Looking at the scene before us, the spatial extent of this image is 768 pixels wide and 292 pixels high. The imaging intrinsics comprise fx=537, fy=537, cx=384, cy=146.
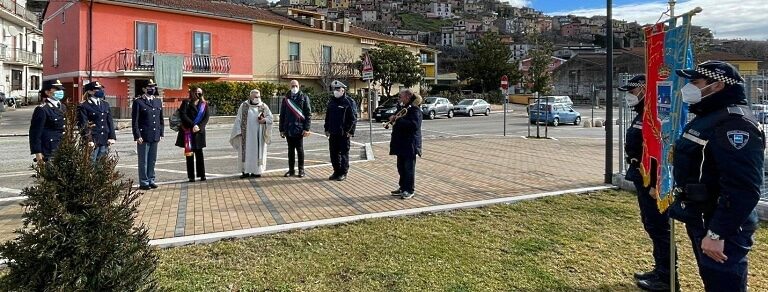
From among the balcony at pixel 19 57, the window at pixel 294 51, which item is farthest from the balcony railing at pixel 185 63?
the balcony at pixel 19 57

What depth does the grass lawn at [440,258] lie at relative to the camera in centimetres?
429

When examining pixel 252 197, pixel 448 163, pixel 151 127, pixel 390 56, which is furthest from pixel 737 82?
pixel 390 56

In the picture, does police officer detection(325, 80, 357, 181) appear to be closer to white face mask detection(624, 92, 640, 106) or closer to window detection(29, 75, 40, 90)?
white face mask detection(624, 92, 640, 106)

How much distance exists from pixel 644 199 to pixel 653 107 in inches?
34.7

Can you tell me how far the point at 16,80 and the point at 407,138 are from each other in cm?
5508

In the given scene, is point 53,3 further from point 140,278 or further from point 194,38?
point 140,278

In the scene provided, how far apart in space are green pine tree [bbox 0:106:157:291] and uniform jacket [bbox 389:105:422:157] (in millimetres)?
4986

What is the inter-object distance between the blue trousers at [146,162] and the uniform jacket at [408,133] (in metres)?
3.81

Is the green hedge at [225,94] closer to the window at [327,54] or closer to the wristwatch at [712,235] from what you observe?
the window at [327,54]

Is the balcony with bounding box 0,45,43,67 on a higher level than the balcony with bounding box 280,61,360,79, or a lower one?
higher

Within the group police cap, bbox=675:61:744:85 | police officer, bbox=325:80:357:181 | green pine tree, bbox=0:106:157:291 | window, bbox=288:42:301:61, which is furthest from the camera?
window, bbox=288:42:301:61

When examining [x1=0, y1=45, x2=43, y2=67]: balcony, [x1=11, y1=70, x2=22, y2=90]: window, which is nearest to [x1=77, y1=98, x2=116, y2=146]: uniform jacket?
[x1=0, y1=45, x2=43, y2=67]: balcony

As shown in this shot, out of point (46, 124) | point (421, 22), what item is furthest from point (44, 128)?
point (421, 22)

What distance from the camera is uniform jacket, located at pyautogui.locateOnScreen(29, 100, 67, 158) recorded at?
682 centimetres
